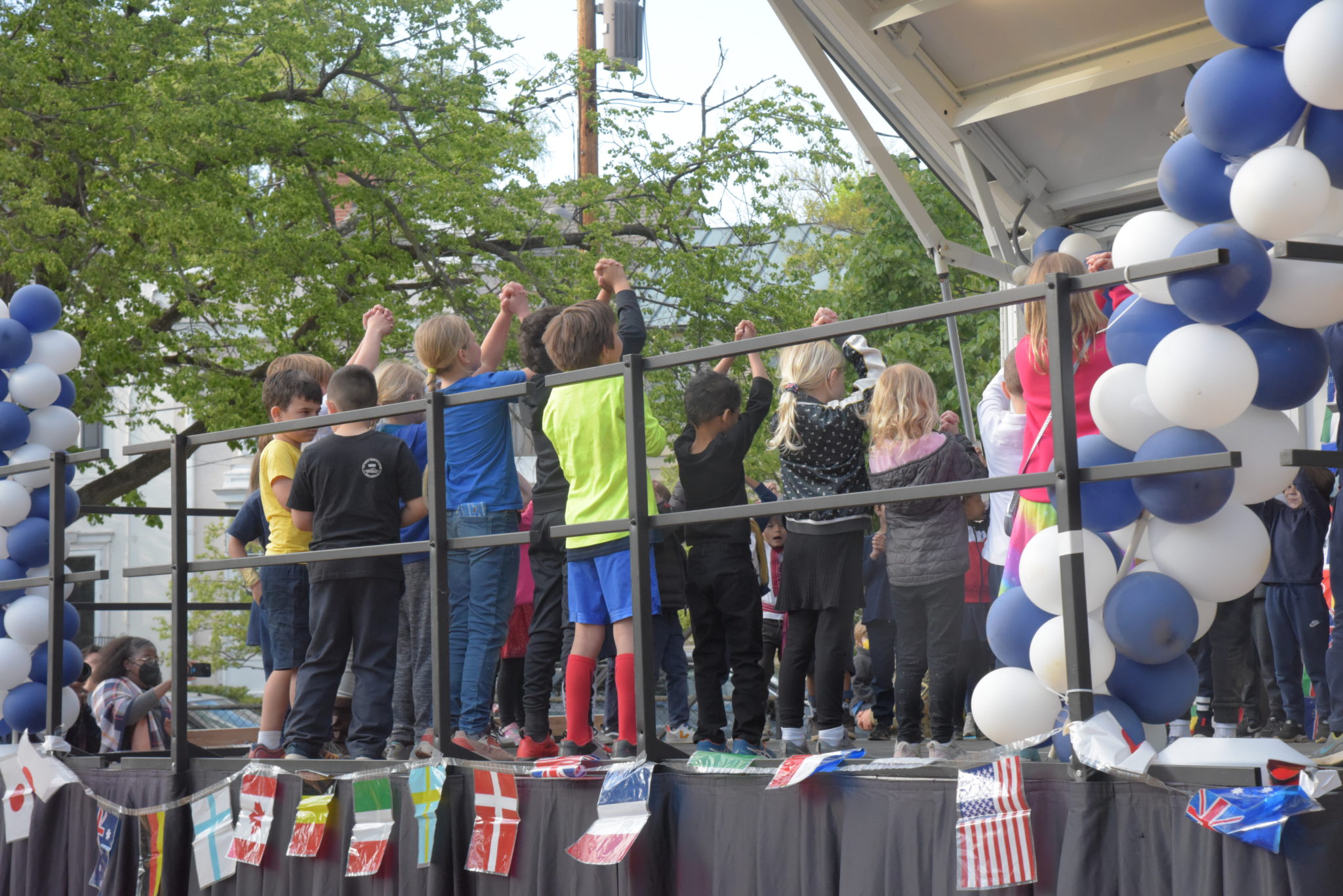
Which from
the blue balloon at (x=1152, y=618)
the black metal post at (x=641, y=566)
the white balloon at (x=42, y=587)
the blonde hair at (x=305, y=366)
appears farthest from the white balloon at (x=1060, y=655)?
the white balloon at (x=42, y=587)

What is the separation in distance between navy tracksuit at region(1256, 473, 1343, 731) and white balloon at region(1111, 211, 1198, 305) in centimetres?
207

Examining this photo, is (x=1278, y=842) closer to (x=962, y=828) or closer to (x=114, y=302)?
(x=962, y=828)

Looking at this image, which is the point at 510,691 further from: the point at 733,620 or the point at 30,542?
the point at 30,542

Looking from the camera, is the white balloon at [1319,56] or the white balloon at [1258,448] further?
the white balloon at [1258,448]

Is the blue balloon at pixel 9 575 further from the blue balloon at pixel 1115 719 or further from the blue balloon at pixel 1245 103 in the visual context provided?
the blue balloon at pixel 1245 103

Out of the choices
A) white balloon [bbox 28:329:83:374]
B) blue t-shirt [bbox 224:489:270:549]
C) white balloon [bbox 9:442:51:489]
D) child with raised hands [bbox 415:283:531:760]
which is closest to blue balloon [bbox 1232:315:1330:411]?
child with raised hands [bbox 415:283:531:760]

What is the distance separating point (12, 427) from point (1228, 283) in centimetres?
577

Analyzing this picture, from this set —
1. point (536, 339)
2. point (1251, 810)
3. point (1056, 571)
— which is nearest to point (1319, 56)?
point (1056, 571)

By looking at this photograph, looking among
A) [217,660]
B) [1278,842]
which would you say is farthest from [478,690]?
[217,660]

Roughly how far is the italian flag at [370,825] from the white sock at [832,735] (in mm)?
1426

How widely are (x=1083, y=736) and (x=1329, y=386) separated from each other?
135 cm

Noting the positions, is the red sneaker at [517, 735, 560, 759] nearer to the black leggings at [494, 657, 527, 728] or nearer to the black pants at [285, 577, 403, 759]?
the black pants at [285, 577, 403, 759]

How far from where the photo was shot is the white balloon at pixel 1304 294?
2883mm

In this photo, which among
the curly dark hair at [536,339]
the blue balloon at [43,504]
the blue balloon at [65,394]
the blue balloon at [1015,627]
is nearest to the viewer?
the blue balloon at [1015,627]
